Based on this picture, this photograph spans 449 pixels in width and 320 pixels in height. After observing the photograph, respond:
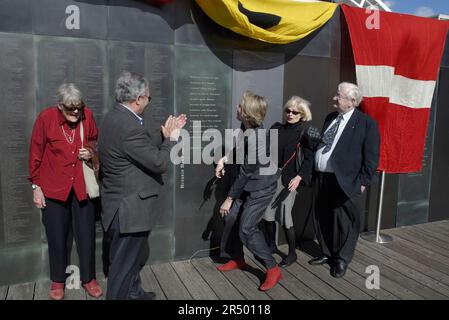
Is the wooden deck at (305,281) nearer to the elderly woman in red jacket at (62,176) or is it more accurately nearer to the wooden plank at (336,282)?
the wooden plank at (336,282)

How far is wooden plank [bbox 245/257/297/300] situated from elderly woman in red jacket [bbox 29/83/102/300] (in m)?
1.26

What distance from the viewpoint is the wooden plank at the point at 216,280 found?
9.84 ft

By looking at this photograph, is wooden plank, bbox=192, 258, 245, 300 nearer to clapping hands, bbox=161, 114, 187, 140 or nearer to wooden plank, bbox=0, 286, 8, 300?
clapping hands, bbox=161, 114, 187, 140

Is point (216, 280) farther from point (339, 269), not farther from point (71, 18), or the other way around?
point (71, 18)

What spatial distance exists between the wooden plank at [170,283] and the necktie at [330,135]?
170cm

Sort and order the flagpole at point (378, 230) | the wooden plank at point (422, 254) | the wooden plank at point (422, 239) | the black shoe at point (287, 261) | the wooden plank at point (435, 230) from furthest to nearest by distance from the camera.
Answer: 1. the wooden plank at point (435, 230)
2. the flagpole at point (378, 230)
3. the wooden plank at point (422, 239)
4. the wooden plank at point (422, 254)
5. the black shoe at point (287, 261)

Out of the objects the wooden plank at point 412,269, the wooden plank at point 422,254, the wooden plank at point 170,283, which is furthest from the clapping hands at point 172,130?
the wooden plank at point 422,254

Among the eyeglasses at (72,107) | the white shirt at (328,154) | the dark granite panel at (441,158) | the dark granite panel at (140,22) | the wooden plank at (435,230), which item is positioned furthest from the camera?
the dark granite panel at (441,158)

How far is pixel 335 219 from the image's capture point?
3.56 metres

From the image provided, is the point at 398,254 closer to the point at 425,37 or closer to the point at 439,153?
the point at 439,153

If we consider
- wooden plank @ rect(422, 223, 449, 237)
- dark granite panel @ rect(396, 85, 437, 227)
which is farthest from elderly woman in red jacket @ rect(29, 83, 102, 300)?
wooden plank @ rect(422, 223, 449, 237)

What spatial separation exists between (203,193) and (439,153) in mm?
3173

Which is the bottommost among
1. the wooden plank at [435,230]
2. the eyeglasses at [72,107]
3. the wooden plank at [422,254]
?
the wooden plank at [422,254]
